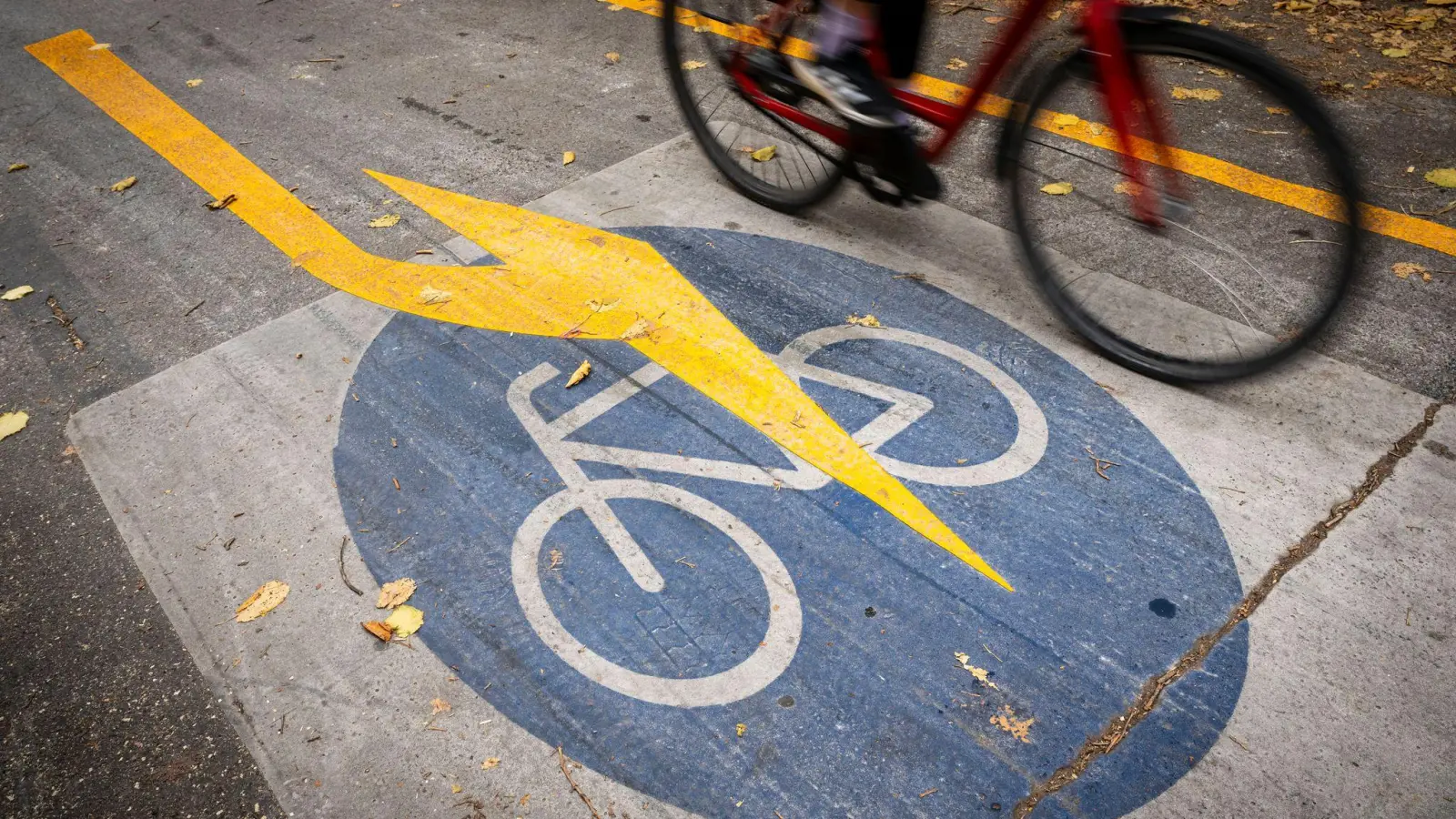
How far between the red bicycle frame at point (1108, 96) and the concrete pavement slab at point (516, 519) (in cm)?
55

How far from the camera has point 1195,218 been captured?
3650 mm

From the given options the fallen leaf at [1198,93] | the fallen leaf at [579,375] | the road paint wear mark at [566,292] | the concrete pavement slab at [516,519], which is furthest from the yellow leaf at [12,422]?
the fallen leaf at [1198,93]

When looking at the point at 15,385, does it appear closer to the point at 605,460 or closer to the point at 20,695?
the point at 20,695

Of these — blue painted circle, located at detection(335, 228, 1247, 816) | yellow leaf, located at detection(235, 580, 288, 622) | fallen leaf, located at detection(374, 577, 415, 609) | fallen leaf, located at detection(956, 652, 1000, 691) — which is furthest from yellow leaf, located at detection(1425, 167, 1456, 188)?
yellow leaf, located at detection(235, 580, 288, 622)

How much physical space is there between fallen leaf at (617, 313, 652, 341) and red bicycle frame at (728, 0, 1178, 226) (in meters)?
1.01

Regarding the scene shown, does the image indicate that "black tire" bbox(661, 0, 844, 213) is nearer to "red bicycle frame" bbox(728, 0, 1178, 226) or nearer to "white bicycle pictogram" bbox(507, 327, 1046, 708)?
"red bicycle frame" bbox(728, 0, 1178, 226)

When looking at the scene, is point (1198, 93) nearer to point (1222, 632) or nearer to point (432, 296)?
point (1222, 632)

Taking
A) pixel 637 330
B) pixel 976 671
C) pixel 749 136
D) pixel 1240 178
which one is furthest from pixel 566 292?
pixel 1240 178

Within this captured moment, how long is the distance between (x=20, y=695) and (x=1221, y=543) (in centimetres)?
310

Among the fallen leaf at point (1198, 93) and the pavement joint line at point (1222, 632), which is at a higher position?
the fallen leaf at point (1198, 93)

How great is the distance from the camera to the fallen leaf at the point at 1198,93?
4508 millimetres

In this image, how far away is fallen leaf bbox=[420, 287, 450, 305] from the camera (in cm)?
353

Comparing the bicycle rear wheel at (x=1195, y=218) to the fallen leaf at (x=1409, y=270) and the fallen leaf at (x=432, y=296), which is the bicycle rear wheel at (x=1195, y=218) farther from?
the fallen leaf at (x=432, y=296)

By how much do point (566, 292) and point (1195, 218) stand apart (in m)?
2.46
